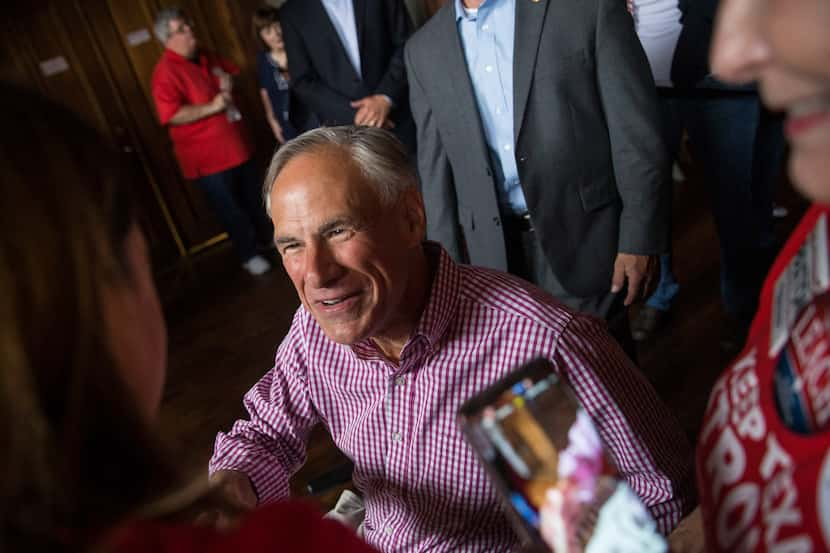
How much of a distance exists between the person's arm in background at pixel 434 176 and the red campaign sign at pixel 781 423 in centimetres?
127

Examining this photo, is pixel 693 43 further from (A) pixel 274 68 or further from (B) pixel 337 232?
(A) pixel 274 68

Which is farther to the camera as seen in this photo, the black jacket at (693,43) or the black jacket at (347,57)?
the black jacket at (347,57)

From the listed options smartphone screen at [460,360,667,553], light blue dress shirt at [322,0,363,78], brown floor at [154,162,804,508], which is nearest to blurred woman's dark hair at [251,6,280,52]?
light blue dress shirt at [322,0,363,78]

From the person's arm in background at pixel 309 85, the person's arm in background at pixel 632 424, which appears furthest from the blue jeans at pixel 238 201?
the person's arm in background at pixel 632 424

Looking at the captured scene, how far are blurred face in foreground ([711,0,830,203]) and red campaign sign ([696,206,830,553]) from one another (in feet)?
0.38

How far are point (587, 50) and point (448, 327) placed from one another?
2.61 feet

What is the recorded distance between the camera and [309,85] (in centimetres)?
282

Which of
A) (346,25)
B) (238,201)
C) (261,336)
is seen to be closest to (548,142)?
(346,25)

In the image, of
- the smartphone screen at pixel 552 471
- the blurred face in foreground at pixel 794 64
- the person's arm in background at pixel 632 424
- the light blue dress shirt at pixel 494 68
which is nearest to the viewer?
the blurred face in foreground at pixel 794 64

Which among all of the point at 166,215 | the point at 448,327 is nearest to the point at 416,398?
the point at 448,327

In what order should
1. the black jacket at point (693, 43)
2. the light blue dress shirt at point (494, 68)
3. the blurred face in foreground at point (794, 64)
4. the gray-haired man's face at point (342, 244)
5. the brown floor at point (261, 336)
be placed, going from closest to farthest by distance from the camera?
the blurred face in foreground at point (794, 64), the gray-haired man's face at point (342, 244), the light blue dress shirt at point (494, 68), the black jacket at point (693, 43), the brown floor at point (261, 336)

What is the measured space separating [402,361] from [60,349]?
72 centimetres

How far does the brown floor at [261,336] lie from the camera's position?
2.38 metres

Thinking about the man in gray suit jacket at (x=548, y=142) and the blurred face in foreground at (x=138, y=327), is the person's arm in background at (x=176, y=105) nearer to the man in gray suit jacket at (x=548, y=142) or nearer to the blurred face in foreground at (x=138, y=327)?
the man in gray suit jacket at (x=548, y=142)
